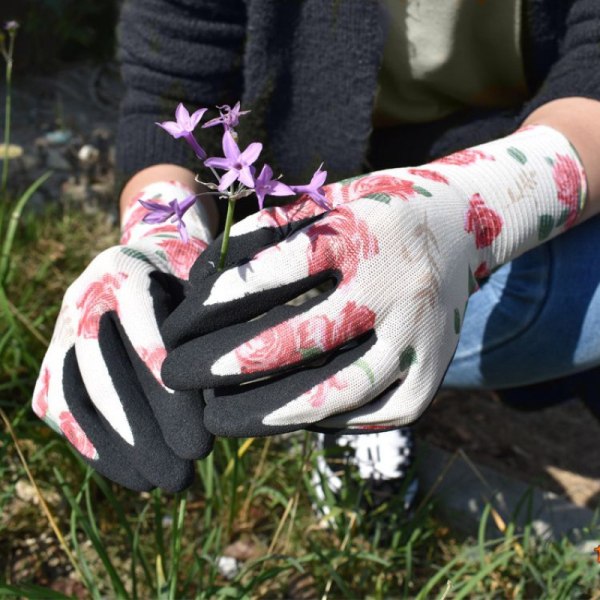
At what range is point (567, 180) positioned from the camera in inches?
44.1

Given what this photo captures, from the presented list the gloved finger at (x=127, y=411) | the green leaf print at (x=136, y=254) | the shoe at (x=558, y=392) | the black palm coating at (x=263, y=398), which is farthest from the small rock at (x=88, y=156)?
the black palm coating at (x=263, y=398)

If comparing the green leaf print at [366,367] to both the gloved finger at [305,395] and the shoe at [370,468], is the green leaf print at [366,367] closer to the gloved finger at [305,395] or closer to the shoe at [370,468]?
the gloved finger at [305,395]

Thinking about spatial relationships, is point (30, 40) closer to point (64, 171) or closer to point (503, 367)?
point (64, 171)

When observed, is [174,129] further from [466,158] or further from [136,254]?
[466,158]

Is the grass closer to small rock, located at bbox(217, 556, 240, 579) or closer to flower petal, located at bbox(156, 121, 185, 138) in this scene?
small rock, located at bbox(217, 556, 240, 579)

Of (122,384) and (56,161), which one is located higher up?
(122,384)

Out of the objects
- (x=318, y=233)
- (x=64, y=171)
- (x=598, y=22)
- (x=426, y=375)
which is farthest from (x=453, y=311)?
(x=64, y=171)

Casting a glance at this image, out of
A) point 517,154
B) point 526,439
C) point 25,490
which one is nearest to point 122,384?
point 517,154

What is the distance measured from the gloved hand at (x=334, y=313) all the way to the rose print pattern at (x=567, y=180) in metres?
0.20

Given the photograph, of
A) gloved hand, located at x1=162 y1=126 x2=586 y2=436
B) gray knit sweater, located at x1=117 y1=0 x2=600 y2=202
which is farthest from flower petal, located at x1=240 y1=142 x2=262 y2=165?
gray knit sweater, located at x1=117 y1=0 x2=600 y2=202

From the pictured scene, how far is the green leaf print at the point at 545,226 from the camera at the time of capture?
110 cm

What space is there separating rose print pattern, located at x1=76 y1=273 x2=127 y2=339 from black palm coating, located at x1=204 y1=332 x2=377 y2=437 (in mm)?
172

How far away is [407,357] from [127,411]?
1.04ft

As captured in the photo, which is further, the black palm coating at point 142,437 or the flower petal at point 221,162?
the black palm coating at point 142,437
